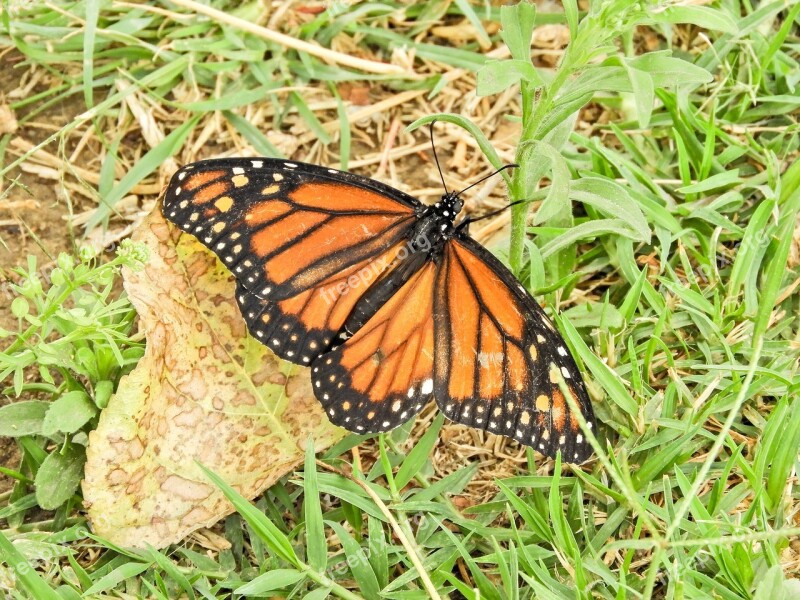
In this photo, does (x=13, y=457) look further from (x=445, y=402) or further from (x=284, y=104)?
(x=284, y=104)

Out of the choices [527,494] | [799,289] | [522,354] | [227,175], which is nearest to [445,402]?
[522,354]

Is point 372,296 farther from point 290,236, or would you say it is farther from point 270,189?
point 270,189

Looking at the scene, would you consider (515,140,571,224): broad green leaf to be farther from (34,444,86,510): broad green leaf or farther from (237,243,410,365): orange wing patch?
(34,444,86,510): broad green leaf

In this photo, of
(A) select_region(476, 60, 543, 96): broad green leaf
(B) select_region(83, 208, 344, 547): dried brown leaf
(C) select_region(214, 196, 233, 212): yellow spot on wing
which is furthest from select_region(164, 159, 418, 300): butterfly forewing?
(A) select_region(476, 60, 543, 96): broad green leaf

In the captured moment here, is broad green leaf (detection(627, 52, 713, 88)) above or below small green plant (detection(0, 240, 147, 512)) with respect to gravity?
above

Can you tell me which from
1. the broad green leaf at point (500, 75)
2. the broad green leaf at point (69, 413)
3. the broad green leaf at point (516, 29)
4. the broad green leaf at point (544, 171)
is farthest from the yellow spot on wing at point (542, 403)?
the broad green leaf at point (69, 413)

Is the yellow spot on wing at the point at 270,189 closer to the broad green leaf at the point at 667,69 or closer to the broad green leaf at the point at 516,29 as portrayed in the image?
the broad green leaf at the point at 516,29
